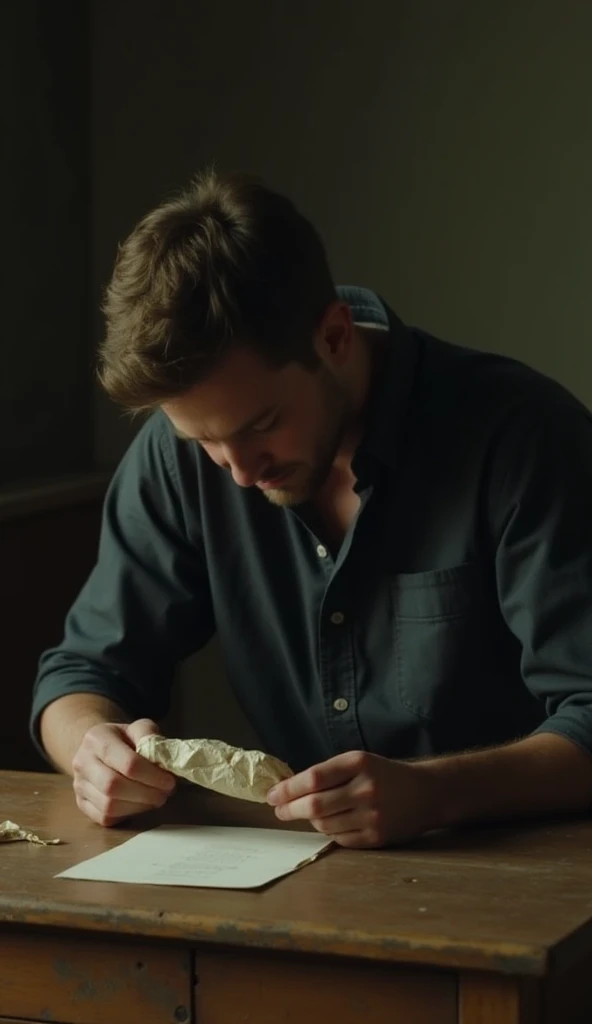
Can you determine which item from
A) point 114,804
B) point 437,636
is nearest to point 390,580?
point 437,636

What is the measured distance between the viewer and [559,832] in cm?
164

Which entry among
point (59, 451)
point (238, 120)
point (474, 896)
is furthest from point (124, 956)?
point (238, 120)

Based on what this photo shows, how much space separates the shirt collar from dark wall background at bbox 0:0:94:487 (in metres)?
1.36

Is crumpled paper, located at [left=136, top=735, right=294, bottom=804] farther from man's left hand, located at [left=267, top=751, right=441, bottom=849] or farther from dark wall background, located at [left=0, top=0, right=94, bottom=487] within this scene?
dark wall background, located at [left=0, top=0, right=94, bottom=487]

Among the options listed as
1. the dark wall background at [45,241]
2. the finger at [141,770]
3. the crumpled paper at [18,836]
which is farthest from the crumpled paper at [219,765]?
the dark wall background at [45,241]

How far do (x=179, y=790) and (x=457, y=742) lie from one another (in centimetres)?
38

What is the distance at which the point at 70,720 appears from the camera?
198cm

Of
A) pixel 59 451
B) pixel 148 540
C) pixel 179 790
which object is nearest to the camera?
pixel 179 790

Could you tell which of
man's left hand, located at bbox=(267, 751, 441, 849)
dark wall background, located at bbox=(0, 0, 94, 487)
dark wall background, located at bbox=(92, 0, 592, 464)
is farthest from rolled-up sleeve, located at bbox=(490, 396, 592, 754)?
dark wall background, located at bbox=(0, 0, 94, 487)

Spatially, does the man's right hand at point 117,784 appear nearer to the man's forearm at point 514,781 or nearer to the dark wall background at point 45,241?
Result: the man's forearm at point 514,781

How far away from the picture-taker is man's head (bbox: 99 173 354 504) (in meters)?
1.76

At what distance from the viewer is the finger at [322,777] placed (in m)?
1.56

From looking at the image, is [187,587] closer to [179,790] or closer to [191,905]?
[179,790]

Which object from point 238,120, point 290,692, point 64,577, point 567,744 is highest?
point 238,120
